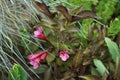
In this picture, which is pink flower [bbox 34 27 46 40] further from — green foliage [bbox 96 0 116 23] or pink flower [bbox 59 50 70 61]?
green foliage [bbox 96 0 116 23]

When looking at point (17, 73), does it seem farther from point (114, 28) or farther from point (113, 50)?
point (114, 28)

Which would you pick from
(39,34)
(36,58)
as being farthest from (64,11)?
(36,58)

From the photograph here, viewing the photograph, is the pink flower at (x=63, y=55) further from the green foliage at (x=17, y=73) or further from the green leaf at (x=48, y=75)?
the green foliage at (x=17, y=73)

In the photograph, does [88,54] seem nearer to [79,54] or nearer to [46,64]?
[79,54]

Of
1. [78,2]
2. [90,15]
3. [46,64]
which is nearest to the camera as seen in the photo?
[90,15]

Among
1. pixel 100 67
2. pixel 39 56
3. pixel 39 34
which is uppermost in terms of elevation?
pixel 39 34

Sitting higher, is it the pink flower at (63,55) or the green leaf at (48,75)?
the pink flower at (63,55)

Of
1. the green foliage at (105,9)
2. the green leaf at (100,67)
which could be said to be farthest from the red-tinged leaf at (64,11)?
the green foliage at (105,9)

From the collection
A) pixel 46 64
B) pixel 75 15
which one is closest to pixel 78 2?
pixel 75 15

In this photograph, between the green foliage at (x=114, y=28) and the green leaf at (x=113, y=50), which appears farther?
the green foliage at (x=114, y=28)
